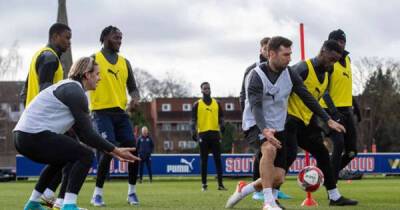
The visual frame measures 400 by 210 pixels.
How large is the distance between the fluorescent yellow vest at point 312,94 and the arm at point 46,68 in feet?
9.71

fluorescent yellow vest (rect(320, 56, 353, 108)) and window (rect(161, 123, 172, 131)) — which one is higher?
window (rect(161, 123, 172, 131))

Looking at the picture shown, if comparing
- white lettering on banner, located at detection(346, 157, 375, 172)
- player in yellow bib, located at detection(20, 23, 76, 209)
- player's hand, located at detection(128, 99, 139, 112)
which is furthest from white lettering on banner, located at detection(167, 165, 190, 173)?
player in yellow bib, located at detection(20, 23, 76, 209)

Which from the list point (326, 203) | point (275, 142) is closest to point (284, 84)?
point (275, 142)

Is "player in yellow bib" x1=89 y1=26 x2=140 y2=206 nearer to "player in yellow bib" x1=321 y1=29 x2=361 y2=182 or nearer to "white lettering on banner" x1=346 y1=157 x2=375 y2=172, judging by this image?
"player in yellow bib" x1=321 y1=29 x2=361 y2=182

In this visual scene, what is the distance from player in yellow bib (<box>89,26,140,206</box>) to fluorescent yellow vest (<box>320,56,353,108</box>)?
9.01 ft

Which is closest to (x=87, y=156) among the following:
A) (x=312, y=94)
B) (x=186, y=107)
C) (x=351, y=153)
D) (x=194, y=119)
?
(x=312, y=94)

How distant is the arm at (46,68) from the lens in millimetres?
9148

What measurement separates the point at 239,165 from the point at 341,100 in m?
18.2

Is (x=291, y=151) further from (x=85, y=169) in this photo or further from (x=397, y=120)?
(x=397, y=120)

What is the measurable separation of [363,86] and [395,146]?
367 inches

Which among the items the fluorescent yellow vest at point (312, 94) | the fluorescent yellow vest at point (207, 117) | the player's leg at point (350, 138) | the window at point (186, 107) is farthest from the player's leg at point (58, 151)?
the window at point (186, 107)

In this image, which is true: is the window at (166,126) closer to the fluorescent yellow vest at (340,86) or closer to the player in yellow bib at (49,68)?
the fluorescent yellow vest at (340,86)

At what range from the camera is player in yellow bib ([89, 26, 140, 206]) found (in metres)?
10.4

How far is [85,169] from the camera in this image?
7.58 metres
